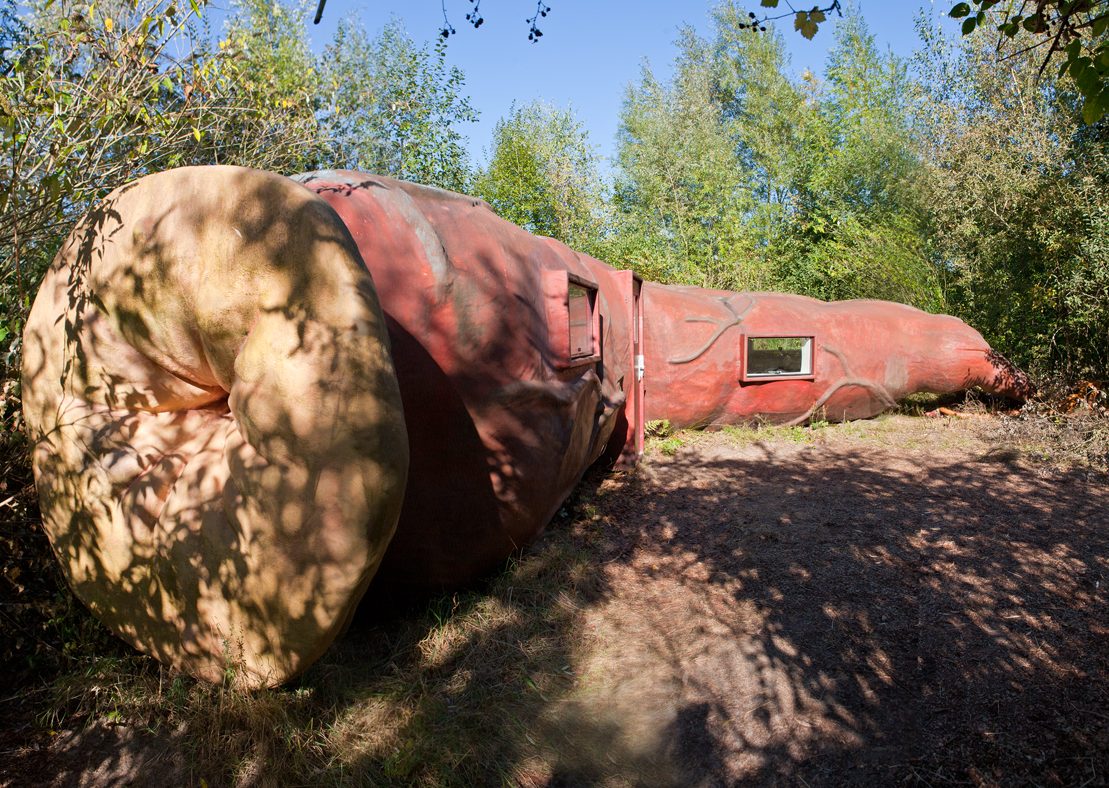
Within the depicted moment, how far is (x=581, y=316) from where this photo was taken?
5.59m

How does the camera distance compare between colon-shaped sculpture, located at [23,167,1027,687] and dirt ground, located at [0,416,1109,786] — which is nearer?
colon-shaped sculpture, located at [23,167,1027,687]

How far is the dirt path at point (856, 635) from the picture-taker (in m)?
2.91

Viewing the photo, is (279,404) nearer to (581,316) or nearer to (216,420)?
(216,420)

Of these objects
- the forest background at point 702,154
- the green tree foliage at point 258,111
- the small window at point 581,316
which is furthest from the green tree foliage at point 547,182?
the small window at point 581,316

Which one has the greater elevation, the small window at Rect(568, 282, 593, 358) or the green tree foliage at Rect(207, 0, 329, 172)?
the green tree foliage at Rect(207, 0, 329, 172)

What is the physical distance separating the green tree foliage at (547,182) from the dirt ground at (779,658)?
526 inches

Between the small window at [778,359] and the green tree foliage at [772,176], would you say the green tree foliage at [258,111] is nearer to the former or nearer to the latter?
the small window at [778,359]

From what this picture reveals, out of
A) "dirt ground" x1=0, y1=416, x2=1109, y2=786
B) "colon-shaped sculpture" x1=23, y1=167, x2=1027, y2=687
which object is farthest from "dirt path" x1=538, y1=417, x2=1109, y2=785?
"colon-shaped sculpture" x1=23, y1=167, x2=1027, y2=687

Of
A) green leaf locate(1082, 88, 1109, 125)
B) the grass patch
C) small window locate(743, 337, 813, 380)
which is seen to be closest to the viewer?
green leaf locate(1082, 88, 1109, 125)

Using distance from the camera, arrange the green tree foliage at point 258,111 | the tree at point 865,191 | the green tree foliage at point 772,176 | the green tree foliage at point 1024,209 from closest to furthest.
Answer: the green tree foliage at point 258,111
the green tree foliage at point 1024,209
the tree at point 865,191
the green tree foliage at point 772,176

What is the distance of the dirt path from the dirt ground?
12mm

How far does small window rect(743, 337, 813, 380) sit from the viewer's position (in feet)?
30.1

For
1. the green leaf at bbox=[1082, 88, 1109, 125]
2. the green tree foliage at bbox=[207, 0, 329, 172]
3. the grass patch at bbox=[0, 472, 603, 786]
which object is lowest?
the grass patch at bbox=[0, 472, 603, 786]

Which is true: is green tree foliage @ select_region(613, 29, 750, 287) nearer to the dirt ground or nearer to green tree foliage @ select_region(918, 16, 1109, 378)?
green tree foliage @ select_region(918, 16, 1109, 378)
